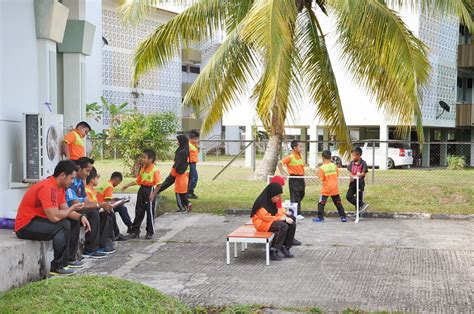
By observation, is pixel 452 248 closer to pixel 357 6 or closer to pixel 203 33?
pixel 357 6

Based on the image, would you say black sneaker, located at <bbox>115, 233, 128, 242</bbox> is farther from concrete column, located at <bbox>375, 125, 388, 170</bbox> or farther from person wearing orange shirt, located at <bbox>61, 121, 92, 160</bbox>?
concrete column, located at <bbox>375, 125, 388, 170</bbox>

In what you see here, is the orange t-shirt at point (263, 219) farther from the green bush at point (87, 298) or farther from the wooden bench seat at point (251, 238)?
the green bush at point (87, 298)

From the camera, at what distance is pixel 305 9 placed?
53.0 ft

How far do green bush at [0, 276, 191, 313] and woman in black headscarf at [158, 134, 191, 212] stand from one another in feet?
24.7

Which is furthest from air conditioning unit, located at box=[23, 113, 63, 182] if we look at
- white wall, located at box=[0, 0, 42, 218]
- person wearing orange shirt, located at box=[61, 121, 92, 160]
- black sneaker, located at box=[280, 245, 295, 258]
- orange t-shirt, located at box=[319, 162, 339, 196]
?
orange t-shirt, located at box=[319, 162, 339, 196]

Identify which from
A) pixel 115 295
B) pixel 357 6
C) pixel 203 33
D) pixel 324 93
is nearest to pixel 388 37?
pixel 357 6

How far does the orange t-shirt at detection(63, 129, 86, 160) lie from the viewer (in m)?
11.1

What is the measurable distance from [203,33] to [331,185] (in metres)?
5.97

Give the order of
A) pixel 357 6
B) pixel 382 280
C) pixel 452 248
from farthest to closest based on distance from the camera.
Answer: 1. pixel 357 6
2. pixel 452 248
3. pixel 382 280

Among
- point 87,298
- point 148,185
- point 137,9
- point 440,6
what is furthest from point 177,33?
point 87,298

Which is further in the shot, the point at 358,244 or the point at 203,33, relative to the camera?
the point at 203,33

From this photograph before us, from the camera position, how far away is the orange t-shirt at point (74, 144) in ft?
36.3

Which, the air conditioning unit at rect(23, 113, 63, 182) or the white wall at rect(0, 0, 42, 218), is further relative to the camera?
the air conditioning unit at rect(23, 113, 63, 182)

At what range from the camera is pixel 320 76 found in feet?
52.7
